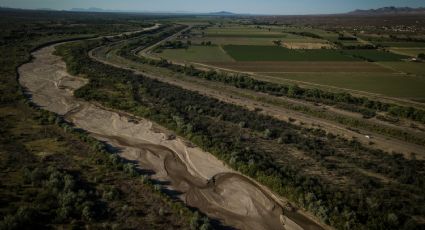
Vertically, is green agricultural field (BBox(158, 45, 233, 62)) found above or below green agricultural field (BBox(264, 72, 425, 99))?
above

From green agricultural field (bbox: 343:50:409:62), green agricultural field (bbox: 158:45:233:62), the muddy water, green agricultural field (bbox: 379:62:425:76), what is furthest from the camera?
green agricultural field (bbox: 343:50:409:62)

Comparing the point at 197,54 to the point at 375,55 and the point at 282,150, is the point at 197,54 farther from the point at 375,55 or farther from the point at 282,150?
the point at 282,150

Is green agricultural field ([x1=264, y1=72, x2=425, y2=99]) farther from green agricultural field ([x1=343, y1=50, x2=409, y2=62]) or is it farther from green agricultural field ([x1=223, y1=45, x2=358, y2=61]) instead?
green agricultural field ([x1=343, y1=50, x2=409, y2=62])

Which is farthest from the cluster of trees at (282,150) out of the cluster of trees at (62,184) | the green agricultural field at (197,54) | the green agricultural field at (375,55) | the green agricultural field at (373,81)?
the green agricultural field at (375,55)

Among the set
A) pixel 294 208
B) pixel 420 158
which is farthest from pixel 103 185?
pixel 420 158

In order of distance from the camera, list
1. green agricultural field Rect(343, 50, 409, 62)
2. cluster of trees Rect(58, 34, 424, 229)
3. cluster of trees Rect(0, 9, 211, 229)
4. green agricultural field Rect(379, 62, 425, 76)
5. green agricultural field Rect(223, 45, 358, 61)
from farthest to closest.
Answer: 1. green agricultural field Rect(343, 50, 409, 62)
2. green agricultural field Rect(223, 45, 358, 61)
3. green agricultural field Rect(379, 62, 425, 76)
4. cluster of trees Rect(58, 34, 424, 229)
5. cluster of trees Rect(0, 9, 211, 229)

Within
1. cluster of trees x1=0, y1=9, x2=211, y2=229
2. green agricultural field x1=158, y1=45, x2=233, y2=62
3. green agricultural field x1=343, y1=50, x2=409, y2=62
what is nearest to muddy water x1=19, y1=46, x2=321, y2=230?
cluster of trees x1=0, y1=9, x2=211, y2=229
